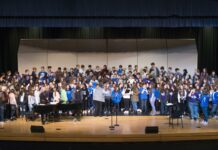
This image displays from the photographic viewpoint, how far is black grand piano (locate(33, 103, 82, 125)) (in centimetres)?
1753

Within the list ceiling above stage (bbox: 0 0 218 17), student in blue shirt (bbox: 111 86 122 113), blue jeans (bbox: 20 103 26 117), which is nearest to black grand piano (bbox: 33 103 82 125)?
blue jeans (bbox: 20 103 26 117)

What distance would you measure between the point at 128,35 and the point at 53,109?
11.9m

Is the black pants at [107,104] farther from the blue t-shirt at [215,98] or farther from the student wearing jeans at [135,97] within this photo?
the blue t-shirt at [215,98]

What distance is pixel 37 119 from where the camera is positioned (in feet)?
63.8

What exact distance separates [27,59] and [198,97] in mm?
13570

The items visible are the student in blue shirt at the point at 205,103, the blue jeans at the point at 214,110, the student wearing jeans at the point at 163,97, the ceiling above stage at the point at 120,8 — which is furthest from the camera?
the ceiling above stage at the point at 120,8

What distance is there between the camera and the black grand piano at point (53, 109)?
17531 millimetres

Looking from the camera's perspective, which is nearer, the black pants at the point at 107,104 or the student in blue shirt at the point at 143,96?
the black pants at the point at 107,104

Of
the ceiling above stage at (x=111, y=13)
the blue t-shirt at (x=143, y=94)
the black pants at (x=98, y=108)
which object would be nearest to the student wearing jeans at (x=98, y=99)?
the black pants at (x=98, y=108)

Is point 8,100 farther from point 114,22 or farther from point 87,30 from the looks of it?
point 87,30

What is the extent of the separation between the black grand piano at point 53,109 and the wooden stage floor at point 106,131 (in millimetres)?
486

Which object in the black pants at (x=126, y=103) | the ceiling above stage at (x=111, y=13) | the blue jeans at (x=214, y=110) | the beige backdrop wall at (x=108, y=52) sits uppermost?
the ceiling above stage at (x=111, y=13)

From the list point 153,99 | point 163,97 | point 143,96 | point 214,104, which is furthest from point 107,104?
point 214,104
